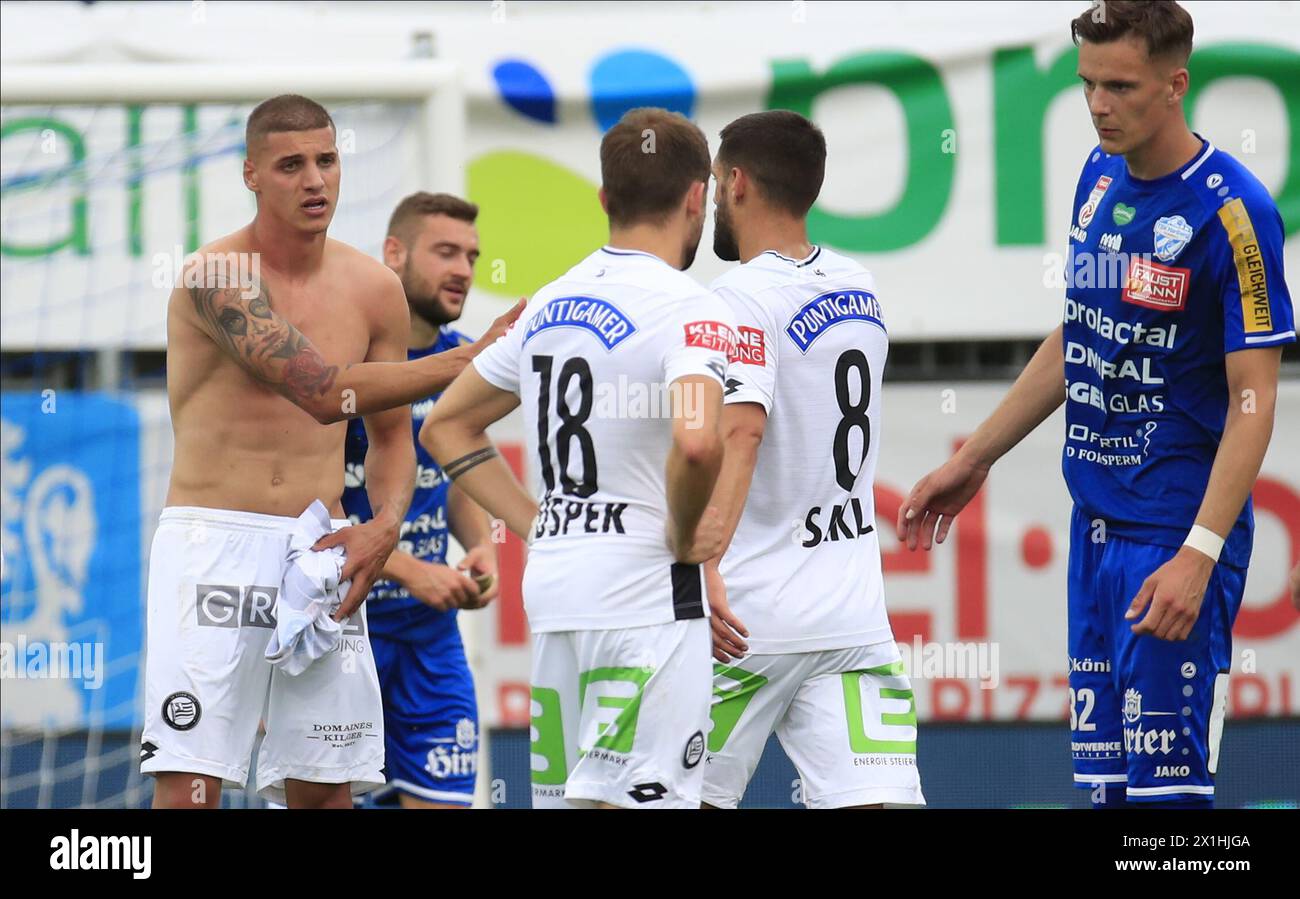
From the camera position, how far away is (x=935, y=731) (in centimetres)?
737

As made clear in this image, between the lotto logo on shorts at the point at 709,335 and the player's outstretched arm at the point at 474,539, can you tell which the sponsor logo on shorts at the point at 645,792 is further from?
the player's outstretched arm at the point at 474,539

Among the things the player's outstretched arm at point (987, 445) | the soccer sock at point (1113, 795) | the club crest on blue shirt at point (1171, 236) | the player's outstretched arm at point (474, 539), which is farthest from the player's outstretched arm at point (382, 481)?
the club crest on blue shirt at point (1171, 236)

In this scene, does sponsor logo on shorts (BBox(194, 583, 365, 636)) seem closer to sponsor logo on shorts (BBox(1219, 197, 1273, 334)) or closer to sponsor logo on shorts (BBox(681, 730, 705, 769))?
sponsor logo on shorts (BBox(681, 730, 705, 769))

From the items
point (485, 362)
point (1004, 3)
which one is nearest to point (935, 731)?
point (1004, 3)

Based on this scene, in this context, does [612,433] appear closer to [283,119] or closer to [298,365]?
[298,365]

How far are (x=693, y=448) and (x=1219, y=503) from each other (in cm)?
116

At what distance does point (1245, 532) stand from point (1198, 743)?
50 centimetres

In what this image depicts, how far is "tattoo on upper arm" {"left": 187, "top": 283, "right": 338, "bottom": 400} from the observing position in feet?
13.3

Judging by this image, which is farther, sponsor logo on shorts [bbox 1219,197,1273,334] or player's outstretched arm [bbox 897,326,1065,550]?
player's outstretched arm [bbox 897,326,1065,550]

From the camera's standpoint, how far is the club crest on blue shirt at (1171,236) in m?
3.62

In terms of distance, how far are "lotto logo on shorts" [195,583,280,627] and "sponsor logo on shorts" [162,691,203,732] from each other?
18cm

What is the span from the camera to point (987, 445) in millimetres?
4012
